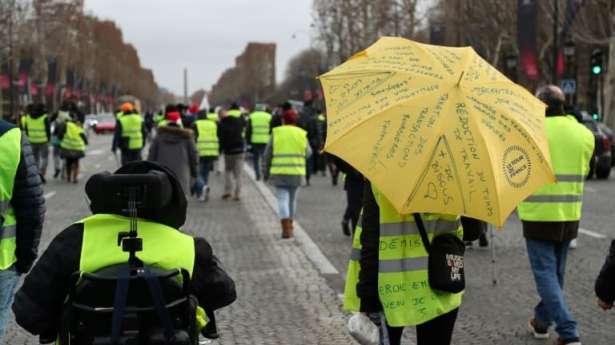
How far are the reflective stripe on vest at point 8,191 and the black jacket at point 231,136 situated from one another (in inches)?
529

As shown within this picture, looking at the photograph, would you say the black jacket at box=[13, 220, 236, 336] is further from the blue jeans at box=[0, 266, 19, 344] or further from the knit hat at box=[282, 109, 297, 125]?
the knit hat at box=[282, 109, 297, 125]

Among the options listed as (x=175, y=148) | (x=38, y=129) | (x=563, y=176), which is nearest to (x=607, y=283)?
(x=563, y=176)

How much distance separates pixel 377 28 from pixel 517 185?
200 ft

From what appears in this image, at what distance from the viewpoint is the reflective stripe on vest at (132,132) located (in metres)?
19.0

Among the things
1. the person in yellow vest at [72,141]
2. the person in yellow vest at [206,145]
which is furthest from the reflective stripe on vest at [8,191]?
the person in yellow vest at [72,141]

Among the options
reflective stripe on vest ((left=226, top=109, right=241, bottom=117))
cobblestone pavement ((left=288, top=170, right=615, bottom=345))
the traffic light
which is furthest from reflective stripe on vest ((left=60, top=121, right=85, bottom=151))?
the traffic light

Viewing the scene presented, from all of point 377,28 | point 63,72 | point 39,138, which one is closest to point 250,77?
point 63,72

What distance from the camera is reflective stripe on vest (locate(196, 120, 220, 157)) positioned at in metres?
19.4

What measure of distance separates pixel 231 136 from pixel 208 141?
5.19 ft

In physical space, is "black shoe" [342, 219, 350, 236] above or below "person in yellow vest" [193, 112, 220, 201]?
below

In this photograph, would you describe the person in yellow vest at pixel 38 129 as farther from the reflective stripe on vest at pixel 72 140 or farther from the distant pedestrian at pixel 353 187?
Answer: the distant pedestrian at pixel 353 187

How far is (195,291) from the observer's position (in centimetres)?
351

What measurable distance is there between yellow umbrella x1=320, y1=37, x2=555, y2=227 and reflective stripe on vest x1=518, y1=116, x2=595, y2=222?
2427 mm

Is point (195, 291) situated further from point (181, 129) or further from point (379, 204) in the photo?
point (181, 129)
